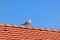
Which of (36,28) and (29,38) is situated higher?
(36,28)

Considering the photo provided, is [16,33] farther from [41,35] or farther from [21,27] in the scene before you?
[41,35]

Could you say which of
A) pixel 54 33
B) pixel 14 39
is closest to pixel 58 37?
pixel 54 33

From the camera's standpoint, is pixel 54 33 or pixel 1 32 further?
pixel 54 33

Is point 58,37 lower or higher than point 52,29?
lower

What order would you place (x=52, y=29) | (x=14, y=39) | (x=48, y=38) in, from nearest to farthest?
(x=14, y=39) < (x=48, y=38) < (x=52, y=29)

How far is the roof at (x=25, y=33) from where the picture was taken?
1307 cm

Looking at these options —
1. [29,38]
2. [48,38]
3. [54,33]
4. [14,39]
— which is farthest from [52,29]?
[14,39]

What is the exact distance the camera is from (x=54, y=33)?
1498 centimetres

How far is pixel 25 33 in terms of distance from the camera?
13875mm

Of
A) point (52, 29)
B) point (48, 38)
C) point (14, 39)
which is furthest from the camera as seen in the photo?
point (52, 29)

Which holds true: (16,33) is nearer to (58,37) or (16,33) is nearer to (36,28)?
(36,28)

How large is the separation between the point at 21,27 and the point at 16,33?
0.91 metres

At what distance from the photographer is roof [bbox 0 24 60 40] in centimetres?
1307

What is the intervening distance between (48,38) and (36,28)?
136 centimetres
